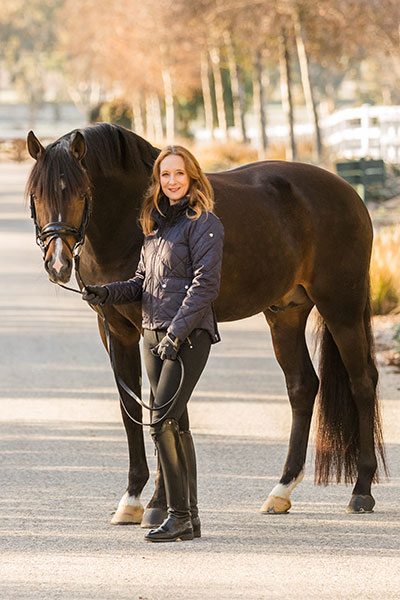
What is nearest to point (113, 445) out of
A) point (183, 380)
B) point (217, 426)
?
point (217, 426)

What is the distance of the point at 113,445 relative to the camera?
25.7 ft

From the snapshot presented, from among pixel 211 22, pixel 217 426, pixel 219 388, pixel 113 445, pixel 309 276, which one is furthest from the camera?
pixel 211 22

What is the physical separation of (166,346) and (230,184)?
4.03 feet

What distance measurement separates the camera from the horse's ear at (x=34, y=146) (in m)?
5.23

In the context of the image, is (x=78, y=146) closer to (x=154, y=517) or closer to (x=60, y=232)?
(x=60, y=232)

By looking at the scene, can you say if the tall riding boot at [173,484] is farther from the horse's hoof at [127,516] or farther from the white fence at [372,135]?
the white fence at [372,135]

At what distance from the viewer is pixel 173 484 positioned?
5.34m

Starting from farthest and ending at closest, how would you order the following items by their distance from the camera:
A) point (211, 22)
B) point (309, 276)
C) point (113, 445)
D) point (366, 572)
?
1. point (211, 22)
2. point (113, 445)
3. point (309, 276)
4. point (366, 572)

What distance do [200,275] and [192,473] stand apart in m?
0.93

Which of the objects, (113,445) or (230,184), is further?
(113,445)

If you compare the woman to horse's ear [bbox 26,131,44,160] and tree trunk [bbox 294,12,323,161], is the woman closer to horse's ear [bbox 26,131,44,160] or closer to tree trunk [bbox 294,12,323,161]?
horse's ear [bbox 26,131,44,160]

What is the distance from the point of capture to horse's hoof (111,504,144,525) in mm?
5844

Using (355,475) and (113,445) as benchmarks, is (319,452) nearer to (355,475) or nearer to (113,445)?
(355,475)

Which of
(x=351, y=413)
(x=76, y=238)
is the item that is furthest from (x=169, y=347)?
(x=351, y=413)
